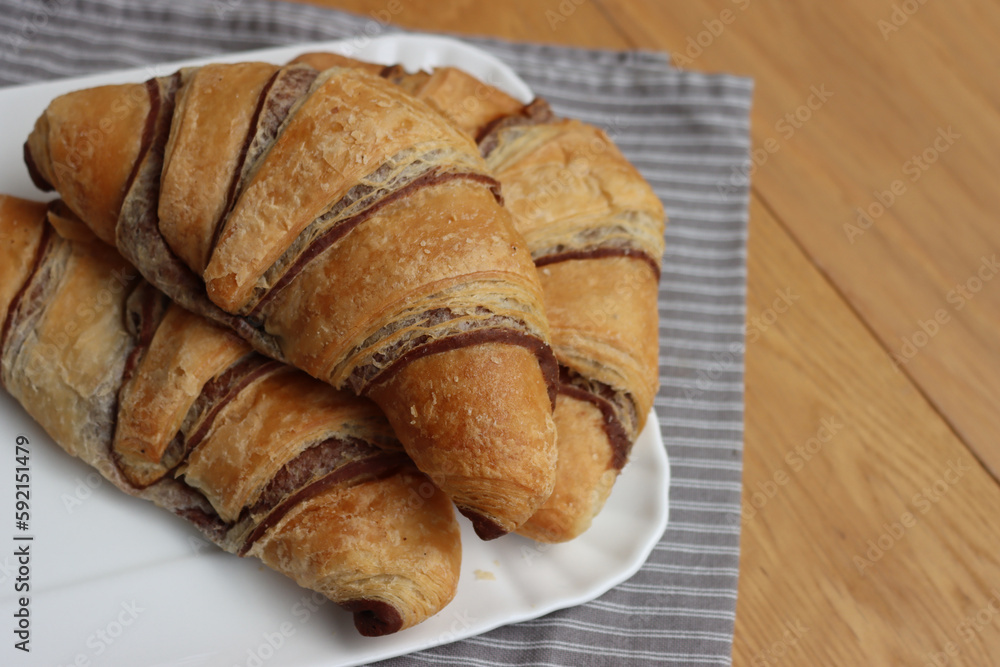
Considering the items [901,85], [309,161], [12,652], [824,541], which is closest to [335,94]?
[309,161]

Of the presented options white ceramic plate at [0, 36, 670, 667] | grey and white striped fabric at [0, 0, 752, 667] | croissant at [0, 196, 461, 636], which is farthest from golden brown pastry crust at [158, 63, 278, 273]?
grey and white striped fabric at [0, 0, 752, 667]

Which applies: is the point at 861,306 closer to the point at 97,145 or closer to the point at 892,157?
the point at 892,157

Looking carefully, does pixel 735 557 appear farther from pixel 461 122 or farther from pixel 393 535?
pixel 461 122

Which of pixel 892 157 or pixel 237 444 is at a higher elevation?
pixel 892 157

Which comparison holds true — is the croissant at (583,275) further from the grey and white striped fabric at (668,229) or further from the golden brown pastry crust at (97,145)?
the golden brown pastry crust at (97,145)

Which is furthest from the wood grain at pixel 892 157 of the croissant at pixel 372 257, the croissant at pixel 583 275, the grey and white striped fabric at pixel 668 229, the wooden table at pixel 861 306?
the croissant at pixel 372 257

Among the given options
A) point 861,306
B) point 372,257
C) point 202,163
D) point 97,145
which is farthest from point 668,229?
point 97,145
